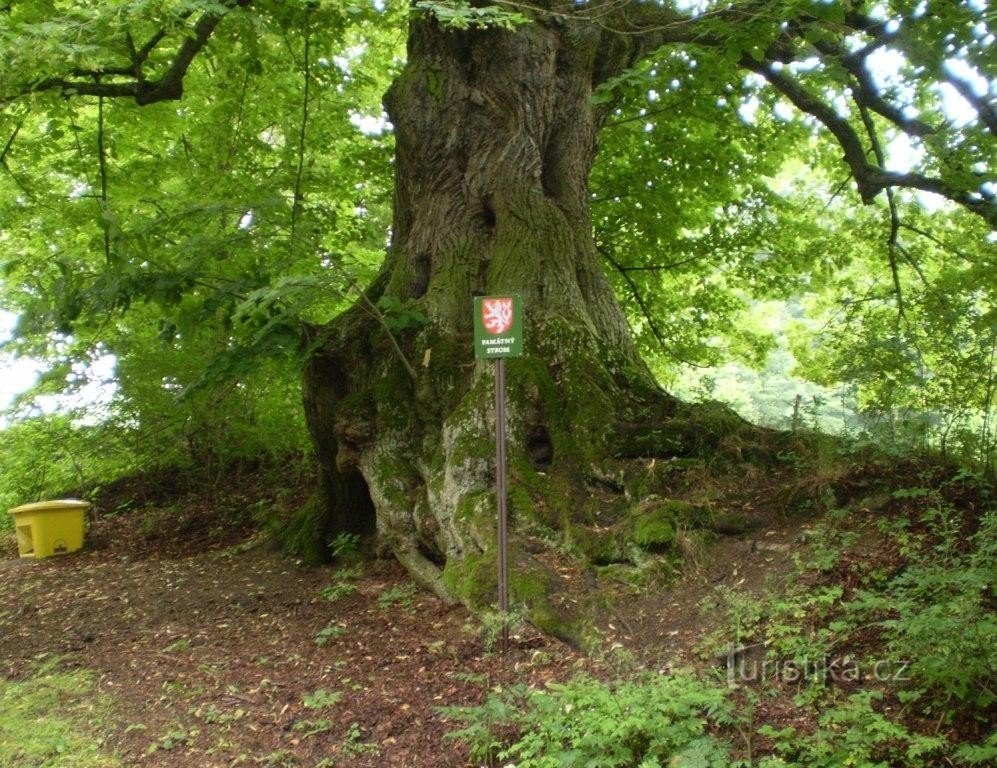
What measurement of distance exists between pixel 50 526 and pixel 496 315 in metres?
6.88

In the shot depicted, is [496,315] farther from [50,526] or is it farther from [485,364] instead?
[50,526]

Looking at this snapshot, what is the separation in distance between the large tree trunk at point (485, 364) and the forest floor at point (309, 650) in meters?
0.47

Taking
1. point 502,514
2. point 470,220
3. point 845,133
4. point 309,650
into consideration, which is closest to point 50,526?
point 309,650

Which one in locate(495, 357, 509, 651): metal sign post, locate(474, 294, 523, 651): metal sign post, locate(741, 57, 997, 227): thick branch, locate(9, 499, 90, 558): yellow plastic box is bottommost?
locate(9, 499, 90, 558): yellow plastic box

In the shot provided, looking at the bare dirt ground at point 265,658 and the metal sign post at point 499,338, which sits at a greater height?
the metal sign post at point 499,338

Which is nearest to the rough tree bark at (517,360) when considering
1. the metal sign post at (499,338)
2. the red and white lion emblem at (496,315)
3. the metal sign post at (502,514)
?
the metal sign post at (502,514)

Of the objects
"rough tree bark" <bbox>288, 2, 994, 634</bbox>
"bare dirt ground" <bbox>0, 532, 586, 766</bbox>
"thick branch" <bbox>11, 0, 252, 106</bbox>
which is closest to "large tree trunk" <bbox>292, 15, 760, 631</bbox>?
"rough tree bark" <bbox>288, 2, 994, 634</bbox>

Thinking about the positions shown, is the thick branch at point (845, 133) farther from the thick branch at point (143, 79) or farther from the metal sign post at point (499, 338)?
the thick branch at point (143, 79)

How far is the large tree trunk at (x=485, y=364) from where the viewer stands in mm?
6008

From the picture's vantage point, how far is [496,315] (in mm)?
5070

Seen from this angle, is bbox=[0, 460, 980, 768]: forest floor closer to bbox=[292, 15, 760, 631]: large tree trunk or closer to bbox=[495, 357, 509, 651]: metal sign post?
bbox=[495, 357, 509, 651]: metal sign post

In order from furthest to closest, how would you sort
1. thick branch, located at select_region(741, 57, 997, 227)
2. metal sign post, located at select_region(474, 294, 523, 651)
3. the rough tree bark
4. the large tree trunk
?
thick branch, located at select_region(741, 57, 997, 227) → the large tree trunk → the rough tree bark → metal sign post, located at select_region(474, 294, 523, 651)

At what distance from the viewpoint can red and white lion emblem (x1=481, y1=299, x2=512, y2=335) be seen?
5051mm

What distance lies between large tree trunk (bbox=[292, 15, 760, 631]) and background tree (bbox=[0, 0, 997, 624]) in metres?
0.02
